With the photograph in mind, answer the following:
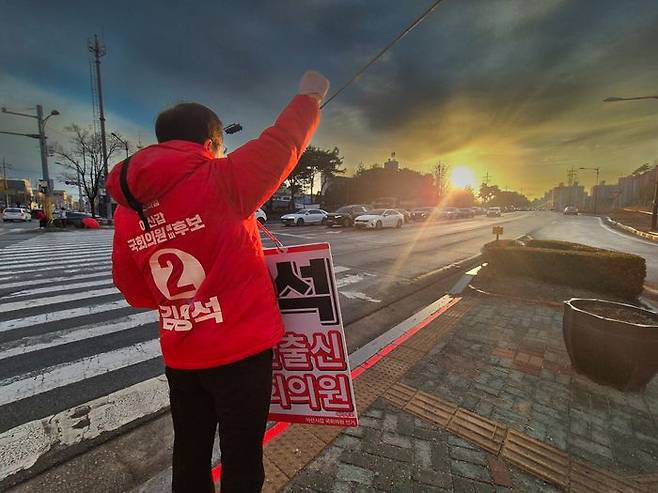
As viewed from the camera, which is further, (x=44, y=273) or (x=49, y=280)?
(x=44, y=273)

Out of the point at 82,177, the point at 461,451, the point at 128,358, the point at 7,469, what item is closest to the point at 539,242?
the point at 461,451

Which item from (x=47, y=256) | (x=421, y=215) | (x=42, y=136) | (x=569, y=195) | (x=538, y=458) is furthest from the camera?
(x=569, y=195)

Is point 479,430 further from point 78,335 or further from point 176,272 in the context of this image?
point 78,335

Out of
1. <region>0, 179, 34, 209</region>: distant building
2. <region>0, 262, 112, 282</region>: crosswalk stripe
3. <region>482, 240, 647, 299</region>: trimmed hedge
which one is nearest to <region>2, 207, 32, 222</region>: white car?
<region>0, 262, 112, 282</region>: crosswalk stripe

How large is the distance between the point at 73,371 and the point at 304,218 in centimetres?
2480

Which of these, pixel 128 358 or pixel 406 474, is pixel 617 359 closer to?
pixel 406 474

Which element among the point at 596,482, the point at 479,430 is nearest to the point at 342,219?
the point at 479,430

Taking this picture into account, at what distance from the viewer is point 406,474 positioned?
2141mm

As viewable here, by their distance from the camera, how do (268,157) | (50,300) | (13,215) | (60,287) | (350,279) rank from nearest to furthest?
1. (268,157)
2. (50,300)
3. (60,287)
4. (350,279)
5. (13,215)

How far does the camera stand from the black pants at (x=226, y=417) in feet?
4.18

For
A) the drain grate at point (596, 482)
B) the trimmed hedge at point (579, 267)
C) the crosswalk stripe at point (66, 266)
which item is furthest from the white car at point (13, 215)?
the drain grate at point (596, 482)

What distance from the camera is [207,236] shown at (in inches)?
46.6

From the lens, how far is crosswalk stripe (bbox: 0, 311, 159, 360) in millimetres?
4043

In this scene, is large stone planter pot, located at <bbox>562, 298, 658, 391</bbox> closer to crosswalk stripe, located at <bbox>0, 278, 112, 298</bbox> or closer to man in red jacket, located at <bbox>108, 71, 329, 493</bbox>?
man in red jacket, located at <bbox>108, 71, 329, 493</bbox>
